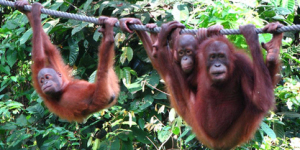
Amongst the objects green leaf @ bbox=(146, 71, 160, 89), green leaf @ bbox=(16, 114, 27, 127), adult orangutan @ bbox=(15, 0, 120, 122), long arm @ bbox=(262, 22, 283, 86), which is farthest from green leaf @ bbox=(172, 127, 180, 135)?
green leaf @ bbox=(16, 114, 27, 127)

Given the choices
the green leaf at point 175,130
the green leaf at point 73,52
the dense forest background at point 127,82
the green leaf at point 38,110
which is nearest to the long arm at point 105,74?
the dense forest background at point 127,82

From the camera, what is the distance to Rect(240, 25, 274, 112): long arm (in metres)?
2.71

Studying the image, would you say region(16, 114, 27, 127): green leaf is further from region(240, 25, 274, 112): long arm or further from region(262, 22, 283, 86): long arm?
region(262, 22, 283, 86): long arm

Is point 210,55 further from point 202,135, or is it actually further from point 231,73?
point 202,135

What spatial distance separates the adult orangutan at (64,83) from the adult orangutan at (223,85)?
22.4 inches

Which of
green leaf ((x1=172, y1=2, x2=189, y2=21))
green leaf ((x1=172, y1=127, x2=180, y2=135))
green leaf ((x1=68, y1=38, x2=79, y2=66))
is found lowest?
green leaf ((x1=172, y1=127, x2=180, y2=135))

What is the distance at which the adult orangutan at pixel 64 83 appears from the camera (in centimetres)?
371

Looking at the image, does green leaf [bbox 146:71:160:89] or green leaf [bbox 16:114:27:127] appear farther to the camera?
green leaf [bbox 16:114:27:127]

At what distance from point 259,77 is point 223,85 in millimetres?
391

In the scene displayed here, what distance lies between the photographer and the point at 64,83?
13.9 feet

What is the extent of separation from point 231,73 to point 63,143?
2.34 metres

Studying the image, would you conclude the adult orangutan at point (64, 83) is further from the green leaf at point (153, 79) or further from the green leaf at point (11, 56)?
the green leaf at point (11, 56)

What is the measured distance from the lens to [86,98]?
3.97 meters

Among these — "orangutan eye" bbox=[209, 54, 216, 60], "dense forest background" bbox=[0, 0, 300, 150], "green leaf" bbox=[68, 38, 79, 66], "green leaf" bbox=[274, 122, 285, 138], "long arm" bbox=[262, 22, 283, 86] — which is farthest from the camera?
"green leaf" bbox=[68, 38, 79, 66]
